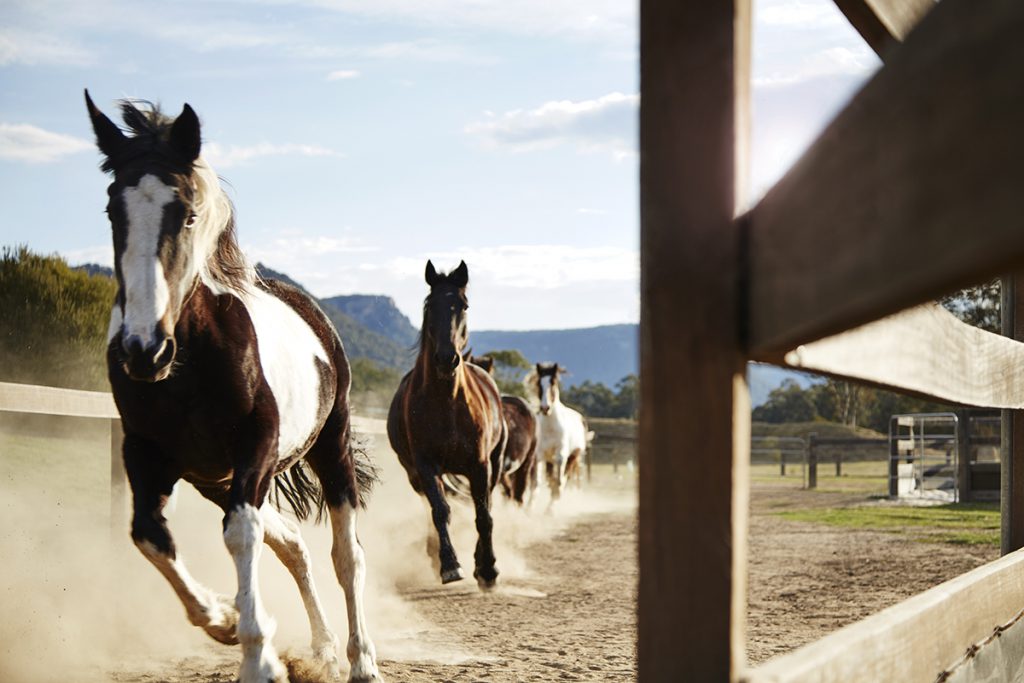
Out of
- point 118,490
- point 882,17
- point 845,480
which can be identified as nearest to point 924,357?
point 882,17

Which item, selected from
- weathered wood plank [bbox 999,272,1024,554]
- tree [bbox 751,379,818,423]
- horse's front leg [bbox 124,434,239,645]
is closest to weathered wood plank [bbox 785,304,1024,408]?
weathered wood plank [bbox 999,272,1024,554]

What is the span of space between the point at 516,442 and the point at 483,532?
3712 mm

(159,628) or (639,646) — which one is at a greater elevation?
(639,646)

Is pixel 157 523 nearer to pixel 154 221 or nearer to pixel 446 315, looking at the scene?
pixel 154 221

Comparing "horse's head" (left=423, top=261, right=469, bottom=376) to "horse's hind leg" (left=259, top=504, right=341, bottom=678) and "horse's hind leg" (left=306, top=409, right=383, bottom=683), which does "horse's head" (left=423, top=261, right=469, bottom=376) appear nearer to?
"horse's hind leg" (left=306, top=409, right=383, bottom=683)

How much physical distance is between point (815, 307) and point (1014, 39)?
29 cm

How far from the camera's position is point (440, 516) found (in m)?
7.12

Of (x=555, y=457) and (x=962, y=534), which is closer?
(x=962, y=534)

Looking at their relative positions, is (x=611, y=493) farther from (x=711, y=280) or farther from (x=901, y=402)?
(x=901, y=402)

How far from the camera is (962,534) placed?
11.2m

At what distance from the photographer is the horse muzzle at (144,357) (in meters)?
3.13

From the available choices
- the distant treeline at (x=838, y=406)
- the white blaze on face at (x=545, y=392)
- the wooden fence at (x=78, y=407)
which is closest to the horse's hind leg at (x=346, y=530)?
the wooden fence at (x=78, y=407)

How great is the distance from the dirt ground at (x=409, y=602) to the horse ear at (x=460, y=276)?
2403 mm

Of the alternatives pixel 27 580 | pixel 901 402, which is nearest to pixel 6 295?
pixel 27 580
